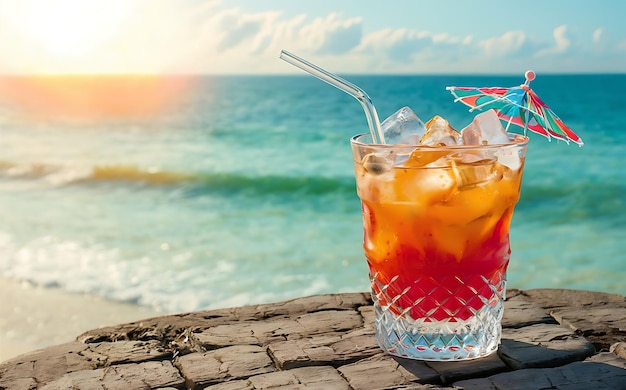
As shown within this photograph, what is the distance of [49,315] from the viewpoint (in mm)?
5445

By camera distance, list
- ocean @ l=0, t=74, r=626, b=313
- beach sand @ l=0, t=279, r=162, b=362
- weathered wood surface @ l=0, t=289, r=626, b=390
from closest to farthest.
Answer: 1. weathered wood surface @ l=0, t=289, r=626, b=390
2. beach sand @ l=0, t=279, r=162, b=362
3. ocean @ l=0, t=74, r=626, b=313

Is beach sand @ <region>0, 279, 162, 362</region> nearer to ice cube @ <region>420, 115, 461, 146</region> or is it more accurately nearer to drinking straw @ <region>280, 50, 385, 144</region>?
drinking straw @ <region>280, 50, 385, 144</region>

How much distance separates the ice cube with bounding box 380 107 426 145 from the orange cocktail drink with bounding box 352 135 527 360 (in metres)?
0.10

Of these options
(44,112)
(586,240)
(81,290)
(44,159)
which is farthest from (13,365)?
(44,112)

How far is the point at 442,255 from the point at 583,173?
10.9 m

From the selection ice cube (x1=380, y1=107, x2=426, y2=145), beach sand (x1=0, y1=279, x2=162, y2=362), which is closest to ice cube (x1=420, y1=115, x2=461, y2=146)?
ice cube (x1=380, y1=107, x2=426, y2=145)

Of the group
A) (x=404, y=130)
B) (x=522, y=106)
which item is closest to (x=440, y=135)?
(x=404, y=130)

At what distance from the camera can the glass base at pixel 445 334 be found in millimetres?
2020

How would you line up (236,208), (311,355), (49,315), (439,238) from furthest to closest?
(236,208) < (49,315) < (311,355) < (439,238)

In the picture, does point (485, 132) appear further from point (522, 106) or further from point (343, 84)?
point (343, 84)

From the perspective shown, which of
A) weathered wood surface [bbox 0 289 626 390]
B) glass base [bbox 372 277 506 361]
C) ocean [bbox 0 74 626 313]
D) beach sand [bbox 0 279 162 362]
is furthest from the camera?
ocean [bbox 0 74 626 313]

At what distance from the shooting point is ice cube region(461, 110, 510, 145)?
2.03 meters

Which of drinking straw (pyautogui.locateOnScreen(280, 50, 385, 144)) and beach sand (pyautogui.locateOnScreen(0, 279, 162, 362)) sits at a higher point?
drinking straw (pyautogui.locateOnScreen(280, 50, 385, 144))

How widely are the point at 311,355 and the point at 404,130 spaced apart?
0.67 metres
